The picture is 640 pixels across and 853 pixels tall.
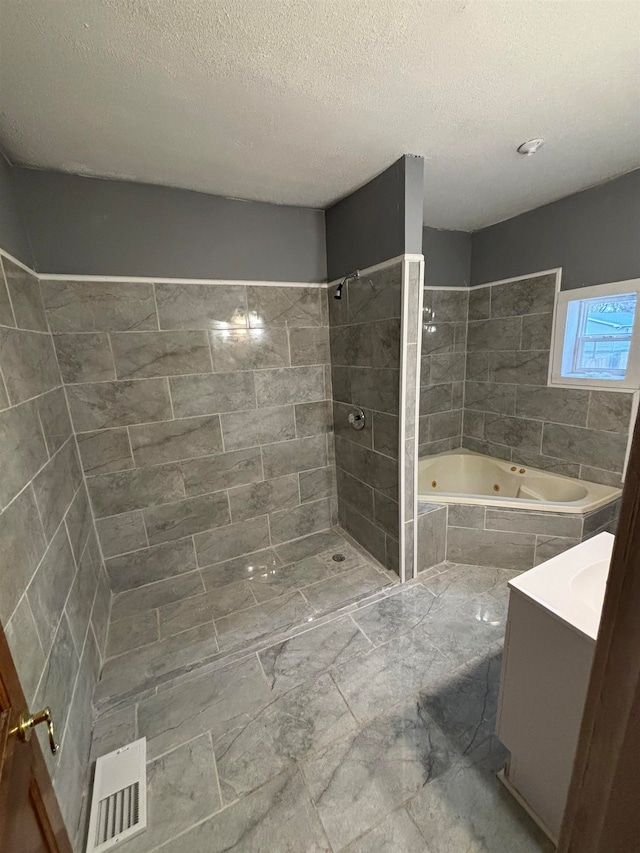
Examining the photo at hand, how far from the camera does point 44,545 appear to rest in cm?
122

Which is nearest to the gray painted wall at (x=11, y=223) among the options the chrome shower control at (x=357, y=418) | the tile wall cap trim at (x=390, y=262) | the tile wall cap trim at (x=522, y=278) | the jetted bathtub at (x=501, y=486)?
the tile wall cap trim at (x=390, y=262)

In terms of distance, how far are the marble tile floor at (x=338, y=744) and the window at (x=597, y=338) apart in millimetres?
1743

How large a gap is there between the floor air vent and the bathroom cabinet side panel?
131 cm

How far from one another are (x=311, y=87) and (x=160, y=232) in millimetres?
1165

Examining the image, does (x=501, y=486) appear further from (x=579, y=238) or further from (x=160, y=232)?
(x=160, y=232)

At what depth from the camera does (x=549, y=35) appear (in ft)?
3.50

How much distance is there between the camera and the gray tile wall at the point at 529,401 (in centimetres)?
232

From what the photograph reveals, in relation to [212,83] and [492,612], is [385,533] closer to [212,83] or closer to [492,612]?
[492,612]

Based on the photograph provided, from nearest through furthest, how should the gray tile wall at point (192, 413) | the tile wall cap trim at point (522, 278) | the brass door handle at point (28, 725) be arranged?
the brass door handle at point (28, 725)
the gray tile wall at point (192, 413)
the tile wall cap trim at point (522, 278)

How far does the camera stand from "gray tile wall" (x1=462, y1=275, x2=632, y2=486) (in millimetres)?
2324

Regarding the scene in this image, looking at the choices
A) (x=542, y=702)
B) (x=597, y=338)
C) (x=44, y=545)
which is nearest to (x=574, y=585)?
(x=542, y=702)

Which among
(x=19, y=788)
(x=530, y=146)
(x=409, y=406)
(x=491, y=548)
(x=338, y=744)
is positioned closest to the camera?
(x=19, y=788)

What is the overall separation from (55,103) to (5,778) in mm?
2002

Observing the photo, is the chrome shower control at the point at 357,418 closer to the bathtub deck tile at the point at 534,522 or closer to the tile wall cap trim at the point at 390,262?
the tile wall cap trim at the point at 390,262
